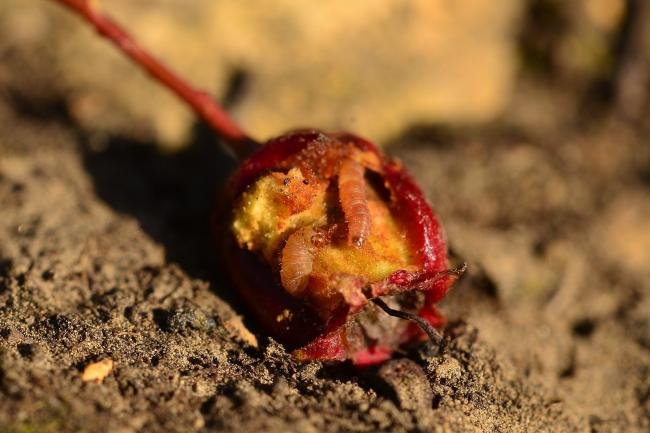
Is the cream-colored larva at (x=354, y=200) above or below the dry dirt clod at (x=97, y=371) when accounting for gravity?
above

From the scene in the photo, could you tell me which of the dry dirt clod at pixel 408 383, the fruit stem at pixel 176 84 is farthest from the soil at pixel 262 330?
the fruit stem at pixel 176 84

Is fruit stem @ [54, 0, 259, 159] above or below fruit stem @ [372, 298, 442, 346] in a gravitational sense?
below

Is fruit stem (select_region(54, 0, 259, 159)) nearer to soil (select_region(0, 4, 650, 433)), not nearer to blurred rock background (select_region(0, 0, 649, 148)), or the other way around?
soil (select_region(0, 4, 650, 433))

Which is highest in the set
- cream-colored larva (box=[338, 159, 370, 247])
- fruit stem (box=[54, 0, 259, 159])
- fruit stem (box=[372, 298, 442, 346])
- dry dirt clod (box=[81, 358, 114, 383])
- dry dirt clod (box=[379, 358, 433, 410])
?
cream-colored larva (box=[338, 159, 370, 247])

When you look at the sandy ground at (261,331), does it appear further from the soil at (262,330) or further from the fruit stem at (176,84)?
the fruit stem at (176,84)

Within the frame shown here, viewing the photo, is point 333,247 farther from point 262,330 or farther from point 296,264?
point 262,330

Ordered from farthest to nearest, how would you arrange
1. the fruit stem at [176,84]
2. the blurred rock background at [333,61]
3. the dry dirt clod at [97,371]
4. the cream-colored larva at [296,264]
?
the blurred rock background at [333,61]
the fruit stem at [176,84]
the cream-colored larva at [296,264]
the dry dirt clod at [97,371]

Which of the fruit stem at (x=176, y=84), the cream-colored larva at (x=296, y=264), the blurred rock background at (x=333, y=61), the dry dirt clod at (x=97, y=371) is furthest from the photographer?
the blurred rock background at (x=333, y=61)

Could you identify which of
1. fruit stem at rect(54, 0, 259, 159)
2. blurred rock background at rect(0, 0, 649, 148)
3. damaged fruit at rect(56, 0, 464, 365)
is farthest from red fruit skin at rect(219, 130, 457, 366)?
blurred rock background at rect(0, 0, 649, 148)

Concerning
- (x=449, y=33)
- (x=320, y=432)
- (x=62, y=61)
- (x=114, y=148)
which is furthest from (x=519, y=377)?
(x=62, y=61)
